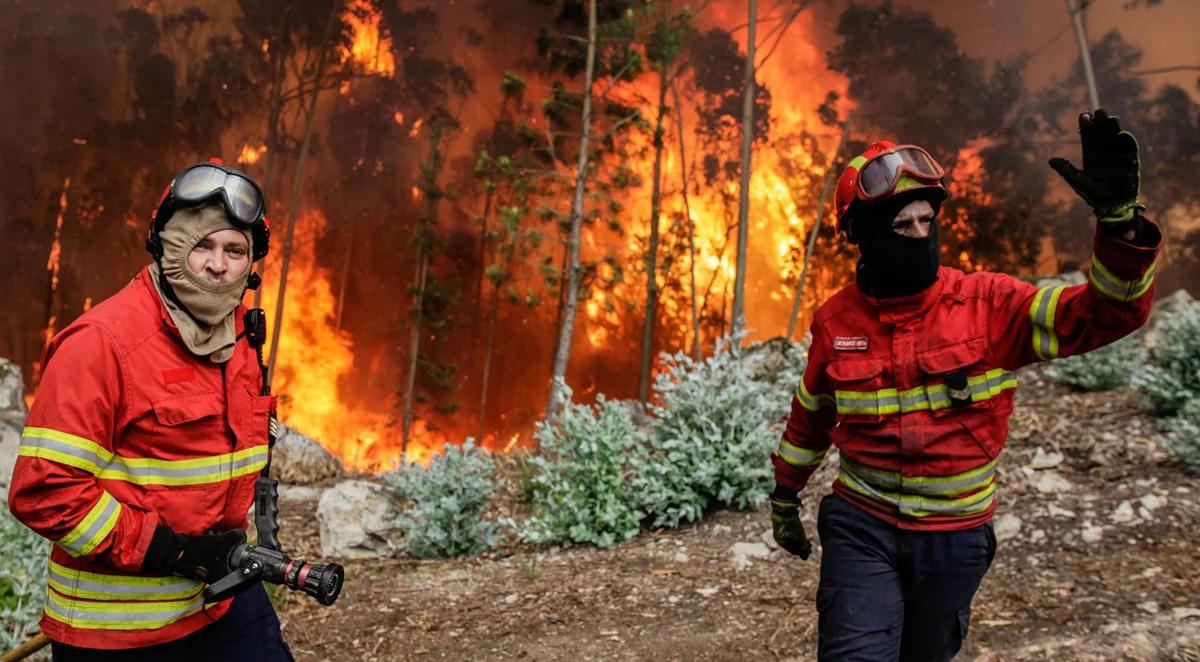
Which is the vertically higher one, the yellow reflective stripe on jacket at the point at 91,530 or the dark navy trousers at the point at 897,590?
the yellow reflective stripe on jacket at the point at 91,530

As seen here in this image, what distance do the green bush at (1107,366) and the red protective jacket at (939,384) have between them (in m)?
5.42

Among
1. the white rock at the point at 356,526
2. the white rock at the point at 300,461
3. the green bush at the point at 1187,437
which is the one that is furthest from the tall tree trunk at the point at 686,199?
the green bush at the point at 1187,437

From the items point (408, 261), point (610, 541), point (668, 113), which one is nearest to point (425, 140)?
point (408, 261)

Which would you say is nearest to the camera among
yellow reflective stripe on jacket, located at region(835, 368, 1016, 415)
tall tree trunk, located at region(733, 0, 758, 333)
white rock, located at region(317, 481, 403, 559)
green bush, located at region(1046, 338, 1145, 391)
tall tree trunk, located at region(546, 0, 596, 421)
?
yellow reflective stripe on jacket, located at region(835, 368, 1016, 415)

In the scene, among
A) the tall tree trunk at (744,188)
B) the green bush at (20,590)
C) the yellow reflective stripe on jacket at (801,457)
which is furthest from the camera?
the tall tree trunk at (744,188)

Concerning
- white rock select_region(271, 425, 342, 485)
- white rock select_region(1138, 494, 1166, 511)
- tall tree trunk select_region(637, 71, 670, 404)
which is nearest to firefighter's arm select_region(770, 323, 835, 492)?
white rock select_region(1138, 494, 1166, 511)

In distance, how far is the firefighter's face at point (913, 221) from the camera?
90.3 inches

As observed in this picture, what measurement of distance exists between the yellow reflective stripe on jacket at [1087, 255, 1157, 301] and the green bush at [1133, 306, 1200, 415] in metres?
4.35

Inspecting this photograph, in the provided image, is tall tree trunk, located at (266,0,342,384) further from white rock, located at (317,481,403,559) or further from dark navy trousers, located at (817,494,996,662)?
dark navy trousers, located at (817,494,996,662)

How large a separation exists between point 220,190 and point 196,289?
287mm

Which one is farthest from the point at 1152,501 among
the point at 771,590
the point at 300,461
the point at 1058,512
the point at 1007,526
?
the point at 300,461

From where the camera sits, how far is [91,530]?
1.80 m

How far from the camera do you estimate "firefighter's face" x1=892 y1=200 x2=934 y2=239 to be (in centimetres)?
229

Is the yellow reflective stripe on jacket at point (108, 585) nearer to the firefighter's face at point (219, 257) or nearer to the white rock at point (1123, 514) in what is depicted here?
the firefighter's face at point (219, 257)
